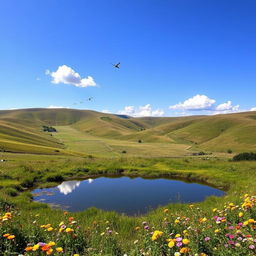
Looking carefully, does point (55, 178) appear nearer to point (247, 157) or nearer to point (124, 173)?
point (124, 173)

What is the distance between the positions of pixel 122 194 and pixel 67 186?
735cm

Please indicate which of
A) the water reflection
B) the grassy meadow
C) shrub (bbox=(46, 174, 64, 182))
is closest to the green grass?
the grassy meadow

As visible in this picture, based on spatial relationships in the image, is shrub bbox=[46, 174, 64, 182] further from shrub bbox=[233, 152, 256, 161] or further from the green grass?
shrub bbox=[233, 152, 256, 161]

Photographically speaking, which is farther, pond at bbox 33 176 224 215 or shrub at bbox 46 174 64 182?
shrub at bbox 46 174 64 182

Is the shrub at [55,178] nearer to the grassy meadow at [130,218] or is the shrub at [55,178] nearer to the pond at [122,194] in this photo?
the grassy meadow at [130,218]

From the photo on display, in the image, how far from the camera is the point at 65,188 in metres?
26.8

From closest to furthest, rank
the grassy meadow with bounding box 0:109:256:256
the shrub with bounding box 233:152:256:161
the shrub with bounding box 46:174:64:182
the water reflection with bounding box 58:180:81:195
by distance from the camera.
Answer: the grassy meadow with bounding box 0:109:256:256
the water reflection with bounding box 58:180:81:195
the shrub with bounding box 46:174:64:182
the shrub with bounding box 233:152:256:161

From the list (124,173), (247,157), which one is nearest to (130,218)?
(124,173)

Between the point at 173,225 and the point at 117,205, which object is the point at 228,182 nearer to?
the point at 117,205

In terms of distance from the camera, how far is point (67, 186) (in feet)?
91.4

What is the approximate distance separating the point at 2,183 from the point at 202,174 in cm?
2557

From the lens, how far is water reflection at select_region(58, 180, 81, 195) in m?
25.5

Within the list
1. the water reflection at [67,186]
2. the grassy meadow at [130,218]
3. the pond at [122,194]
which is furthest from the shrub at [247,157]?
the water reflection at [67,186]

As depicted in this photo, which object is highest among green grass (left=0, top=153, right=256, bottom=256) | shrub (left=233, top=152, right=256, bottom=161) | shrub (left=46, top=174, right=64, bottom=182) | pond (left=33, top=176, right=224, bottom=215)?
shrub (left=233, top=152, right=256, bottom=161)
